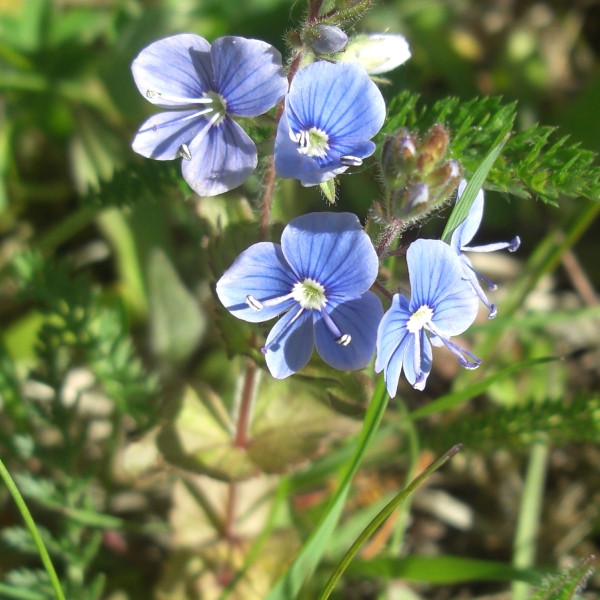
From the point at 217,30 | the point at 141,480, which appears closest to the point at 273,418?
the point at 141,480

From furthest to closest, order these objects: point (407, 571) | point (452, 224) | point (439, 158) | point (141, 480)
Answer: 1. point (141, 480)
2. point (407, 571)
3. point (452, 224)
4. point (439, 158)

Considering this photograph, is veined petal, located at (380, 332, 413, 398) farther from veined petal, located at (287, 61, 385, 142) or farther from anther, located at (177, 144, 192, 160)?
anther, located at (177, 144, 192, 160)

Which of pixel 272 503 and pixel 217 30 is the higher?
pixel 217 30

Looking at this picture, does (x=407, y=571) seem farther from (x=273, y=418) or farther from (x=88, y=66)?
(x=88, y=66)

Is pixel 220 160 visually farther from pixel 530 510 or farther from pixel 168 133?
pixel 530 510

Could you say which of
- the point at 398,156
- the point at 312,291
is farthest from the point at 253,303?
the point at 398,156

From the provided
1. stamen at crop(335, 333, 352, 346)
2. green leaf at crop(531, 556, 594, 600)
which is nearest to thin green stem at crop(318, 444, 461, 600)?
stamen at crop(335, 333, 352, 346)
